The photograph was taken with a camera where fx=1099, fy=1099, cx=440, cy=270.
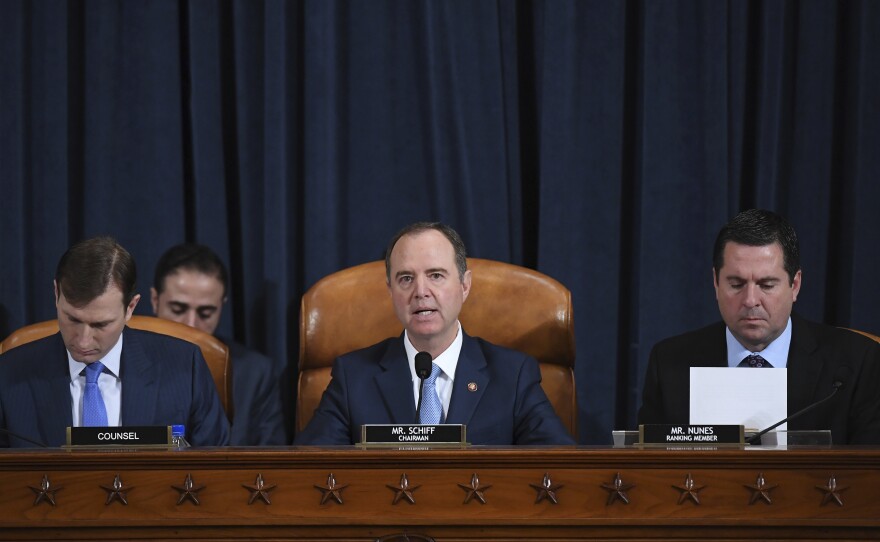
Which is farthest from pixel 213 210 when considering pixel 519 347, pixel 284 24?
pixel 519 347

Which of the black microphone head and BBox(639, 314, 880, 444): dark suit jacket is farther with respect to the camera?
BBox(639, 314, 880, 444): dark suit jacket

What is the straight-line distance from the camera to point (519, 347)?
3.06 meters

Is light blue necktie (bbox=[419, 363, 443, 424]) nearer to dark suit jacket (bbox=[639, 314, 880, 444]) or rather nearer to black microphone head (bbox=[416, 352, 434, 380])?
black microphone head (bbox=[416, 352, 434, 380])

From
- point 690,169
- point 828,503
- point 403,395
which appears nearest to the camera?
point 828,503

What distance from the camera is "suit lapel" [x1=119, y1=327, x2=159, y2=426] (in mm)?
2729

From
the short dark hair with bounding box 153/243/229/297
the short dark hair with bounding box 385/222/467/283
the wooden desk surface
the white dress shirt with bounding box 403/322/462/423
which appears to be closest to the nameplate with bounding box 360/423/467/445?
the wooden desk surface

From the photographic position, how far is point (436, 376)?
2.76 metres

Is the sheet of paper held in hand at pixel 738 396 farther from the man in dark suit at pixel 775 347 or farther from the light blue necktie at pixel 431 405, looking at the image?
the light blue necktie at pixel 431 405

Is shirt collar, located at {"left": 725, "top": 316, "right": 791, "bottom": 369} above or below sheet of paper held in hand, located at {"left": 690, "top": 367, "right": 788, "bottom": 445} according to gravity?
above

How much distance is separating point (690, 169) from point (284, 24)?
4.89 ft

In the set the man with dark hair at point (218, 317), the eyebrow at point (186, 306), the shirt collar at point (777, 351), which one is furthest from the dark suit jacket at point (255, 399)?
the shirt collar at point (777, 351)

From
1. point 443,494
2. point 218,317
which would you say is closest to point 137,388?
point 218,317

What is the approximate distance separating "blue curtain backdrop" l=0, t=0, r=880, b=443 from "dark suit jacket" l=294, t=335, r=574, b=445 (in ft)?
3.43

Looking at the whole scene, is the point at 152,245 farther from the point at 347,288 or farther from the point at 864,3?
the point at 864,3
